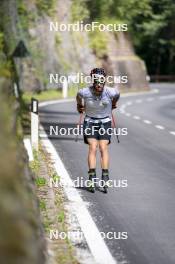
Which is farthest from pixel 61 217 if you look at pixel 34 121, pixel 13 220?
pixel 34 121

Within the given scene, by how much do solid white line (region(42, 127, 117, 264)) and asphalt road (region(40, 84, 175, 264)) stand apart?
0.27ft

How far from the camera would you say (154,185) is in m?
10.6

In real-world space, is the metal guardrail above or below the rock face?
below

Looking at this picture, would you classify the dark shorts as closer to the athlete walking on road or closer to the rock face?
the athlete walking on road

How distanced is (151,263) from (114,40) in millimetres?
54936

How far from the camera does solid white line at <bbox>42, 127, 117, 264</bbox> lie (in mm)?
6354

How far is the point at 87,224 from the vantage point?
25.3ft

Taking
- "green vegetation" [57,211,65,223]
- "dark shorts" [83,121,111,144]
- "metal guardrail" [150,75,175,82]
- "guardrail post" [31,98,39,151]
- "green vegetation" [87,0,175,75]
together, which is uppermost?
"dark shorts" [83,121,111,144]

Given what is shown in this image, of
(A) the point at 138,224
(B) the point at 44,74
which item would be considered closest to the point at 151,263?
(A) the point at 138,224

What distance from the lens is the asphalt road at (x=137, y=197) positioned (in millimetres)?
6754

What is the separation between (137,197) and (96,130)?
1.12m

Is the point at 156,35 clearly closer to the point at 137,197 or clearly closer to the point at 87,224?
the point at 137,197

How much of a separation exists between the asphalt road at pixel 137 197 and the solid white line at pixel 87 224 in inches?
3.2

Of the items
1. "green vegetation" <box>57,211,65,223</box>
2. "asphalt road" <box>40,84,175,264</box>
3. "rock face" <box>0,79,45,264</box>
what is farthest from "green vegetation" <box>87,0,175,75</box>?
"rock face" <box>0,79,45,264</box>
